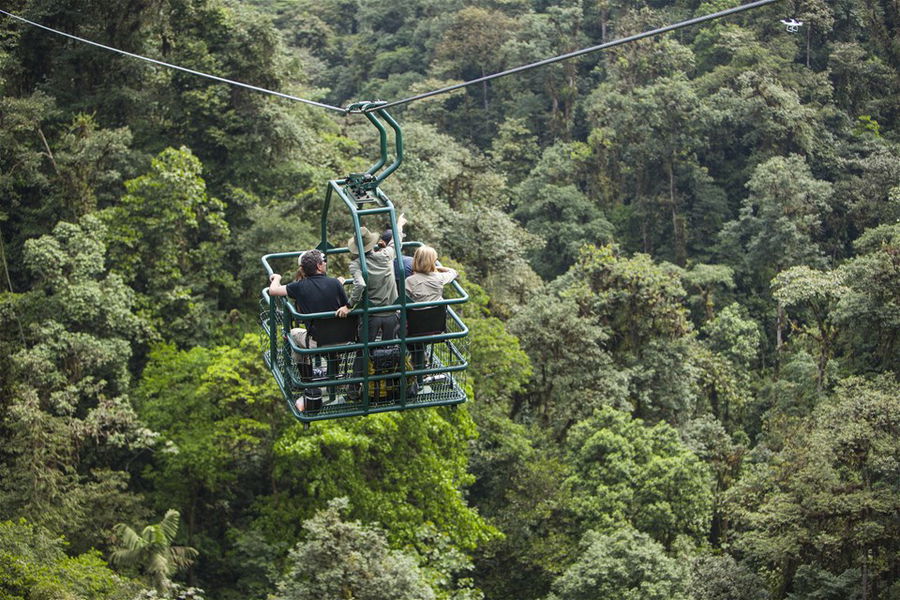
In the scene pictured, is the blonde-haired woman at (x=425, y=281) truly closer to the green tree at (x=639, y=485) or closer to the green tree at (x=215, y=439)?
the green tree at (x=215, y=439)

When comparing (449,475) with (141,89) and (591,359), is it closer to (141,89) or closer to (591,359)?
(591,359)

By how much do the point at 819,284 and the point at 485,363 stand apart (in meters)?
9.22

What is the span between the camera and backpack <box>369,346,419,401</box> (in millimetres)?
6906

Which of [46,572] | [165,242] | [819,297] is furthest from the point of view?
[819,297]

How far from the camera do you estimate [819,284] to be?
24703 millimetres

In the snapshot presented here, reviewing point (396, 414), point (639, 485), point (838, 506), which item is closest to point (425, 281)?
point (396, 414)

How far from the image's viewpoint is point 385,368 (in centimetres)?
699

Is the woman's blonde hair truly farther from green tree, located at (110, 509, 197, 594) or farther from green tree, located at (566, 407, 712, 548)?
green tree, located at (566, 407, 712, 548)

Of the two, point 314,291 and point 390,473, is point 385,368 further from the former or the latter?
point 390,473

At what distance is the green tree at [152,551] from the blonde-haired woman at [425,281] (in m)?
8.82

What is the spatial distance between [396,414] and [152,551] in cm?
416

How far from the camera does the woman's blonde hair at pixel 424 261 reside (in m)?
7.00

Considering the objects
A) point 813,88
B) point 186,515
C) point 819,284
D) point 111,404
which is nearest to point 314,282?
point 111,404

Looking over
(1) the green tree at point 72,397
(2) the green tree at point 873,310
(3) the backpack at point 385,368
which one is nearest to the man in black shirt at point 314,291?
(3) the backpack at point 385,368
